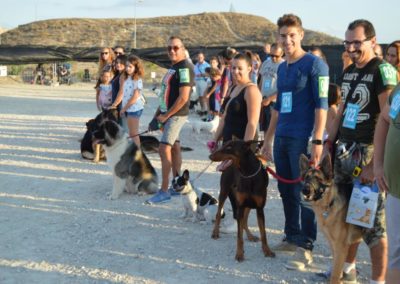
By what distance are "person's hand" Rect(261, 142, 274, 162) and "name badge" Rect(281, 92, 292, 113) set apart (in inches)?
20.8

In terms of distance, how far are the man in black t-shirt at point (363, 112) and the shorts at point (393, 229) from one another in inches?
25.4

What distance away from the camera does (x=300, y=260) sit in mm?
4238

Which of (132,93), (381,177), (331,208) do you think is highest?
(132,93)

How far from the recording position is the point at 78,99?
2114 cm

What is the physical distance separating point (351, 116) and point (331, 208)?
2.35 feet

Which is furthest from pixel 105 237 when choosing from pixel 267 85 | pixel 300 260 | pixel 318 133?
pixel 267 85

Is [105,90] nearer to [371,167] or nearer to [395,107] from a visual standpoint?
[371,167]

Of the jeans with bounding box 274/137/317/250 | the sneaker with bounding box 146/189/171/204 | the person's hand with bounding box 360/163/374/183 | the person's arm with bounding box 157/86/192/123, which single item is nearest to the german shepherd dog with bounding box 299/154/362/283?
the person's hand with bounding box 360/163/374/183

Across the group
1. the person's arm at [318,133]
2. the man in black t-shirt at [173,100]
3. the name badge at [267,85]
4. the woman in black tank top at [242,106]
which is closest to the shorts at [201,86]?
the name badge at [267,85]

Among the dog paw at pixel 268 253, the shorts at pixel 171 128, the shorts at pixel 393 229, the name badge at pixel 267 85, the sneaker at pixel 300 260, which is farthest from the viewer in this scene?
the name badge at pixel 267 85

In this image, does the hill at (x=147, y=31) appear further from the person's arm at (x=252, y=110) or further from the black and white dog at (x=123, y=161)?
the person's arm at (x=252, y=110)

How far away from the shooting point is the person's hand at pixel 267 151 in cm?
447

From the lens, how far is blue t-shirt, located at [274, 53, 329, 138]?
12.7 ft

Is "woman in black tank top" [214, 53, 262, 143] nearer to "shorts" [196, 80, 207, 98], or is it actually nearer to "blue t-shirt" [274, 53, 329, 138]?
"blue t-shirt" [274, 53, 329, 138]
